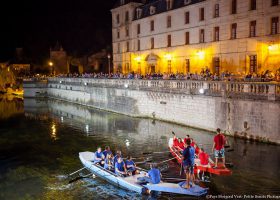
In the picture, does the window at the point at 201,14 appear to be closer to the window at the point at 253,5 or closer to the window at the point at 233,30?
the window at the point at 233,30

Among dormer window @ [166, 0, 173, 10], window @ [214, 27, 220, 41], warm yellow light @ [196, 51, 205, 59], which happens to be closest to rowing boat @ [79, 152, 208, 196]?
window @ [214, 27, 220, 41]

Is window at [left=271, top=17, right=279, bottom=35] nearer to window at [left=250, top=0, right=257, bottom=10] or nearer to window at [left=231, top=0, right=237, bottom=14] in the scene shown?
window at [left=250, top=0, right=257, bottom=10]

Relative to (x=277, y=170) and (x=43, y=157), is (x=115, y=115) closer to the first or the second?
(x=43, y=157)

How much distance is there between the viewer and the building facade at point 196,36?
33.2 meters

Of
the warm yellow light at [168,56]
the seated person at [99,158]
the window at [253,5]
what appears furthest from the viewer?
the warm yellow light at [168,56]

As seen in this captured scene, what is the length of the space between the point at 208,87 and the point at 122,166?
13.6 metres

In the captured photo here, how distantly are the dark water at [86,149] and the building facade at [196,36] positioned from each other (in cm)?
1269

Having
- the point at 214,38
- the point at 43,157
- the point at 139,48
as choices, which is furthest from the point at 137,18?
the point at 43,157

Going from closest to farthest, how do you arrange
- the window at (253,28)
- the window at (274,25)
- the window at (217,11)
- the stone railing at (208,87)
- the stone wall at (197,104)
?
the stone railing at (208,87) → the stone wall at (197,104) → the window at (274,25) → the window at (253,28) → the window at (217,11)

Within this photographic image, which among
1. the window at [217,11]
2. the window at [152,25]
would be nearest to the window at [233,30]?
the window at [217,11]

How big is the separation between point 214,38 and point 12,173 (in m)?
29.5

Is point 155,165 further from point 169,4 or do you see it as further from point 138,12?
point 138,12

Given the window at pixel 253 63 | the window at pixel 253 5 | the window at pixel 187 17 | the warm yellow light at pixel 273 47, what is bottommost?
the window at pixel 253 63

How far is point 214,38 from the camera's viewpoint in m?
39.0
